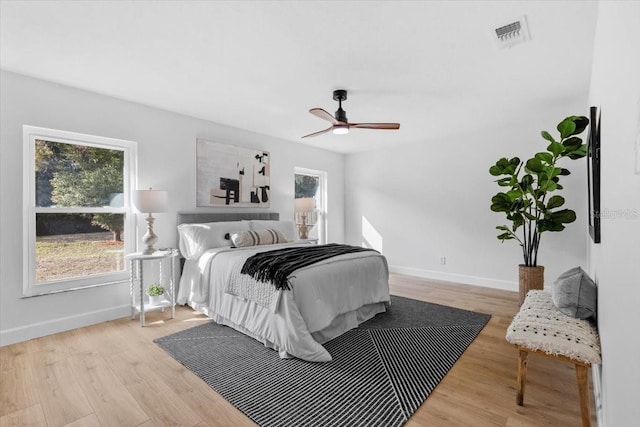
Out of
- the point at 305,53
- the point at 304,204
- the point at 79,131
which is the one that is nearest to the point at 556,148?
the point at 305,53

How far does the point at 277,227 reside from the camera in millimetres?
4504

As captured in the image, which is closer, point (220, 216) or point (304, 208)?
point (220, 216)

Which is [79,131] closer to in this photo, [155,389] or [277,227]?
[277,227]

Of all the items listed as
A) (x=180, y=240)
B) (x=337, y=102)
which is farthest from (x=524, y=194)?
(x=180, y=240)

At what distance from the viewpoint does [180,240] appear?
Result: 3.86 meters

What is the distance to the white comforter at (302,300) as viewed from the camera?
8.05 ft

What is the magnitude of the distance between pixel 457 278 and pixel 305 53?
419 centimetres

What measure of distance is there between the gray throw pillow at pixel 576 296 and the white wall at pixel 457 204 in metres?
2.54

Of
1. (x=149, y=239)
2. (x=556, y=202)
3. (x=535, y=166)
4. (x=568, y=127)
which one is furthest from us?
(x=149, y=239)

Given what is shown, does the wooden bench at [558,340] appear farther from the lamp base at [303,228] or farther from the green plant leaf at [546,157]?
the lamp base at [303,228]

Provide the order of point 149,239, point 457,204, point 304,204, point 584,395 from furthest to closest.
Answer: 1. point 304,204
2. point 457,204
3. point 149,239
4. point 584,395

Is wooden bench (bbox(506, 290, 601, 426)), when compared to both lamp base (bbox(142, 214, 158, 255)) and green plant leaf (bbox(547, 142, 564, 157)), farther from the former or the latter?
lamp base (bbox(142, 214, 158, 255))

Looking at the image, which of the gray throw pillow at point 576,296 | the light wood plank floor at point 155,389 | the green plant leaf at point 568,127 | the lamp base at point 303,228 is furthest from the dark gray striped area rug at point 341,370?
the lamp base at point 303,228

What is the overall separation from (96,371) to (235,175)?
291 cm
